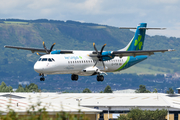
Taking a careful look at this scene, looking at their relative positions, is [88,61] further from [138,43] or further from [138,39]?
[138,39]

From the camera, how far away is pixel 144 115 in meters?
89.9

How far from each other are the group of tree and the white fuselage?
97.1 feet

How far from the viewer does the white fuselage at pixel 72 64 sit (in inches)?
1998

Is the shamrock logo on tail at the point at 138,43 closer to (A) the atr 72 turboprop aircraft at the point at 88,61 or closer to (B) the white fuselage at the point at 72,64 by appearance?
(A) the atr 72 turboprop aircraft at the point at 88,61

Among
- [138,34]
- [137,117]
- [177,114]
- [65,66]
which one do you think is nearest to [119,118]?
[137,117]

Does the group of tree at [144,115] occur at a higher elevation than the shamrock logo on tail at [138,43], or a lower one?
lower

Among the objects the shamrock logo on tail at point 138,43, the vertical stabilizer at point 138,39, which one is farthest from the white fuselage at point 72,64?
the shamrock logo on tail at point 138,43

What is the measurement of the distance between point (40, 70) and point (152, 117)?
1929 inches

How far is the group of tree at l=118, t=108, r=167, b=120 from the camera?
89238mm

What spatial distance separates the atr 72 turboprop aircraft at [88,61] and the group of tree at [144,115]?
85.7 ft

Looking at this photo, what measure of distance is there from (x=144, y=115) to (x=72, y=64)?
134 ft

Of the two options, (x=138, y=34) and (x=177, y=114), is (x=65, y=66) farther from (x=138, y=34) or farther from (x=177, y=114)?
(x=177, y=114)

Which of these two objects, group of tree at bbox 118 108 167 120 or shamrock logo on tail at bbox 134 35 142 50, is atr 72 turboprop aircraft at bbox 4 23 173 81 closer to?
shamrock logo on tail at bbox 134 35 142 50

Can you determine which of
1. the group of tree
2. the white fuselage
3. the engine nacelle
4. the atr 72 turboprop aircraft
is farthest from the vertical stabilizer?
the group of tree
